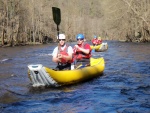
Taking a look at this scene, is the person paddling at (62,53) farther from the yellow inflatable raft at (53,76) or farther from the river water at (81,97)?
the river water at (81,97)

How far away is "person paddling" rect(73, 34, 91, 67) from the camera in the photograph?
9297 millimetres

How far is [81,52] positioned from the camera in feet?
31.0

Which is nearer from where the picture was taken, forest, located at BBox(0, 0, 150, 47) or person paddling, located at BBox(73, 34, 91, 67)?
person paddling, located at BBox(73, 34, 91, 67)

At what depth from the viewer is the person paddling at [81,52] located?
9.30 meters

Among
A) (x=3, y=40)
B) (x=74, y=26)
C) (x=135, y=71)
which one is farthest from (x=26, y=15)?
(x=135, y=71)

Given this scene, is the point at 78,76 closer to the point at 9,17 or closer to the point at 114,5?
the point at 9,17

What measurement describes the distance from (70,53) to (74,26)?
212 feet

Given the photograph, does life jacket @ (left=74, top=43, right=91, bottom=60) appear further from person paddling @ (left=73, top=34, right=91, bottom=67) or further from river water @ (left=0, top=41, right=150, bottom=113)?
river water @ (left=0, top=41, right=150, bottom=113)

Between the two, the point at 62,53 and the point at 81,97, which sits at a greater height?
the point at 62,53

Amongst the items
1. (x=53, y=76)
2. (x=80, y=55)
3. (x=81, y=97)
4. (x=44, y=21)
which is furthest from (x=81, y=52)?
(x=44, y=21)

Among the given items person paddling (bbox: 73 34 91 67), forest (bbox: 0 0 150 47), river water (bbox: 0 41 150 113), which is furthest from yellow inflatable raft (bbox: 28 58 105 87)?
forest (bbox: 0 0 150 47)

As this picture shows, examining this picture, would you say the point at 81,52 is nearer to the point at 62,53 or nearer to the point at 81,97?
the point at 62,53

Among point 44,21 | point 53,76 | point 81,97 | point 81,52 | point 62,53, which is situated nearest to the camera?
point 81,97

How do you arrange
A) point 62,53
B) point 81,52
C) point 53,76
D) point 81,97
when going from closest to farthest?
1. point 81,97
2. point 53,76
3. point 62,53
4. point 81,52
